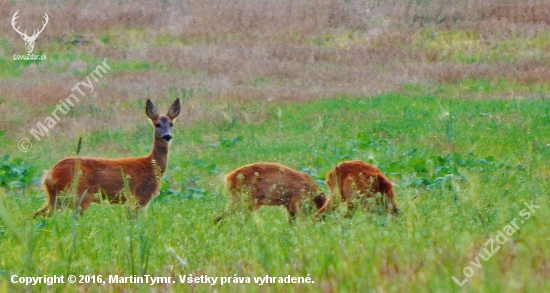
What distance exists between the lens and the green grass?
3.94 meters

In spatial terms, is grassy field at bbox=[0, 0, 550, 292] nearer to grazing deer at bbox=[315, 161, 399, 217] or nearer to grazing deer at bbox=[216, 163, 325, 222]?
grazing deer at bbox=[216, 163, 325, 222]

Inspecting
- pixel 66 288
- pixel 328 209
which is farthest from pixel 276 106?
pixel 66 288

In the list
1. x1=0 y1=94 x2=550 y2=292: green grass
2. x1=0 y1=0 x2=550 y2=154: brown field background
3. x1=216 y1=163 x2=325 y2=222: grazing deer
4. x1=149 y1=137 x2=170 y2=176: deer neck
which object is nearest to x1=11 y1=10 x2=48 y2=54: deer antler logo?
x1=0 y1=0 x2=550 y2=154: brown field background

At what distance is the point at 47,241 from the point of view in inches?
232

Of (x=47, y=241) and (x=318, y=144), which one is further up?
(x=47, y=241)

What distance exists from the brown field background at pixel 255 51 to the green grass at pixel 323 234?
6.69 m

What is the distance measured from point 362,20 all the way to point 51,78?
15.1 meters

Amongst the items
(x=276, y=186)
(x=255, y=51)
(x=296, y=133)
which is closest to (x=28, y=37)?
(x=255, y=51)

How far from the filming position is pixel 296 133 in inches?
720

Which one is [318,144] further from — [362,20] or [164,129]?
[362,20]

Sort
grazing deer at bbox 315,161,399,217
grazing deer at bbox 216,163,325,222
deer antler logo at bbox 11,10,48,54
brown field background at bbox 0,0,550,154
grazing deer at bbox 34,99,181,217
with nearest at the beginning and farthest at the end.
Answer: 1. grazing deer at bbox 315,161,399,217
2. grazing deer at bbox 216,163,325,222
3. grazing deer at bbox 34,99,181,217
4. brown field background at bbox 0,0,550,154
5. deer antler logo at bbox 11,10,48,54

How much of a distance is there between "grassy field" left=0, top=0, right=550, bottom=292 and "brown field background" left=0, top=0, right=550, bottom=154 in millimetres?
108

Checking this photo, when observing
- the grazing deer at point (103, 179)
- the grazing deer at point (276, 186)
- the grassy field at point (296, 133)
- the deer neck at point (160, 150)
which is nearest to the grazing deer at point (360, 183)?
the grazing deer at point (276, 186)

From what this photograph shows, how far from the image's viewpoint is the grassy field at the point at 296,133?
4.48m
